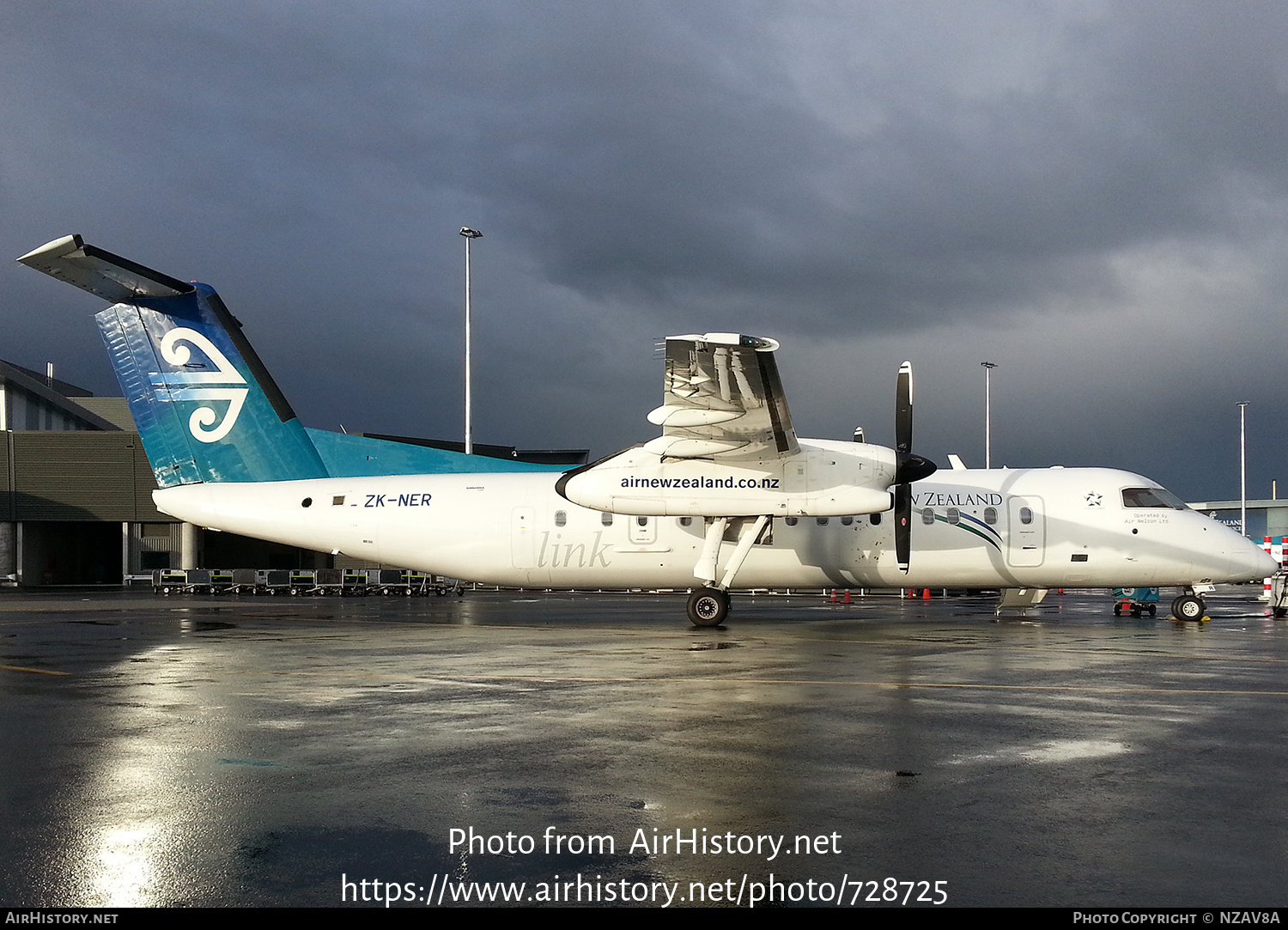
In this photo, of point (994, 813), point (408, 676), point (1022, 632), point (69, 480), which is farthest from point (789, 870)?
point (69, 480)

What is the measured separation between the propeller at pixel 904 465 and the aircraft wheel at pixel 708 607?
3691 millimetres

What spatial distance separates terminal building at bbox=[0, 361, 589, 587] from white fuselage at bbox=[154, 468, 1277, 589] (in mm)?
22793

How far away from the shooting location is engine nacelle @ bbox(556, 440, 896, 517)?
61.3 ft

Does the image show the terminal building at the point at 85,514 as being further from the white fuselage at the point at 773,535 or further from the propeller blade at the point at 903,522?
the propeller blade at the point at 903,522

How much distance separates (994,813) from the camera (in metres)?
5.90

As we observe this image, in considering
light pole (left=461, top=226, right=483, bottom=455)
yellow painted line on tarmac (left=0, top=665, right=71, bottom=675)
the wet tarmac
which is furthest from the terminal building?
the wet tarmac

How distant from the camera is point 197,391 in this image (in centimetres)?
2073

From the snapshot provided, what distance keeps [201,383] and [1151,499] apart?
20718mm

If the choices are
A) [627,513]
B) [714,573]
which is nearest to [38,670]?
[627,513]

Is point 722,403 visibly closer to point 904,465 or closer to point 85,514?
point 904,465

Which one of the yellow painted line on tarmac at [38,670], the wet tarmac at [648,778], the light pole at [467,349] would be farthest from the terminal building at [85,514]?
the wet tarmac at [648,778]

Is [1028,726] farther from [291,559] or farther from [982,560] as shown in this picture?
[291,559]

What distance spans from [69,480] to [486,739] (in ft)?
164

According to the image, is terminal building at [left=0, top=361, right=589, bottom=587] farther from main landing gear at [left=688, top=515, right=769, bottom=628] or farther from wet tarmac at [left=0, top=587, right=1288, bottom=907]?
wet tarmac at [left=0, top=587, right=1288, bottom=907]
